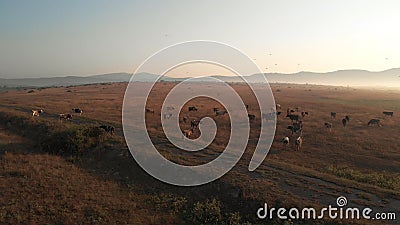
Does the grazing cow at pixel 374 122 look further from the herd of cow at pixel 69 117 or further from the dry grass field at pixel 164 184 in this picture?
the herd of cow at pixel 69 117

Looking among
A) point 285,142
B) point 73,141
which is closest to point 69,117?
point 73,141

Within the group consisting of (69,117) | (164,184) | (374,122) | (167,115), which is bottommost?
(164,184)

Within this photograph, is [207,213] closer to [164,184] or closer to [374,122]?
[164,184]

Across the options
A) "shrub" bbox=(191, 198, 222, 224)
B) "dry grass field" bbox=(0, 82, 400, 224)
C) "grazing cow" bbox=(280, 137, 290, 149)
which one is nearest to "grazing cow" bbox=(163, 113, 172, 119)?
"dry grass field" bbox=(0, 82, 400, 224)

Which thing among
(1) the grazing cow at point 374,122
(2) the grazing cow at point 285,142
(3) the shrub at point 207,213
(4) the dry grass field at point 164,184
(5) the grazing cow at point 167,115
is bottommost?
(3) the shrub at point 207,213

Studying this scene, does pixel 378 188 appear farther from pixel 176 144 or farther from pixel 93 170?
pixel 93 170

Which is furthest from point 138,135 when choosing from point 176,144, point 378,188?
point 378,188

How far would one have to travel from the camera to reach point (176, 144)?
82.1ft

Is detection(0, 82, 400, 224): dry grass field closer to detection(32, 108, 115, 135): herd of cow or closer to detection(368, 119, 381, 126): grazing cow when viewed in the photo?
detection(32, 108, 115, 135): herd of cow

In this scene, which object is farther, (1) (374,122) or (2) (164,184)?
(1) (374,122)

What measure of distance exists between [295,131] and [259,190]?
17048mm

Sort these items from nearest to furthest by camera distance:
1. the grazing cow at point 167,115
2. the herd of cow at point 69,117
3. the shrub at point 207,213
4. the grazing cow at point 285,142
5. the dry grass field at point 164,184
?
the shrub at point 207,213 < the dry grass field at point 164,184 < the grazing cow at point 285,142 < the herd of cow at point 69,117 < the grazing cow at point 167,115

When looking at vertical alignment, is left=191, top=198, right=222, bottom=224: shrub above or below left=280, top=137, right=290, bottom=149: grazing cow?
below

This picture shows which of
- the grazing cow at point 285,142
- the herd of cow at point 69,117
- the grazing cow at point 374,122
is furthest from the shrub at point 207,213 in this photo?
the grazing cow at point 374,122
